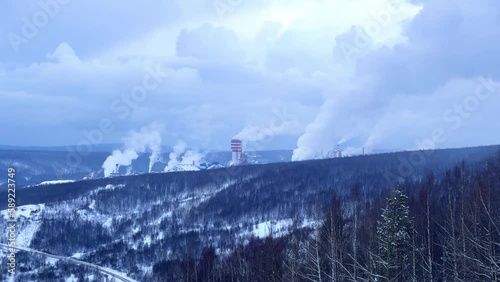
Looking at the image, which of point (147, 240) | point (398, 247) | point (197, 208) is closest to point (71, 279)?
point (147, 240)

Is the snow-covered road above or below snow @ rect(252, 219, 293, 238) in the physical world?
below

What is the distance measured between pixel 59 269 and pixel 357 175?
7566 centimetres

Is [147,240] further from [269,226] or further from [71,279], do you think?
[71,279]

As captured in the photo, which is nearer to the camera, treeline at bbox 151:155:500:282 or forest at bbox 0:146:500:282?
treeline at bbox 151:155:500:282

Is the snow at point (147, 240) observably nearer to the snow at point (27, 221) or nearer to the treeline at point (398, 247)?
the snow at point (27, 221)

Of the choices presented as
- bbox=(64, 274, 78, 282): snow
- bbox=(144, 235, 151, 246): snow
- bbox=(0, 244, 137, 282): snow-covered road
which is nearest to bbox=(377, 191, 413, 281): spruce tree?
bbox=(0, 244, 137, 282): snow-covered road

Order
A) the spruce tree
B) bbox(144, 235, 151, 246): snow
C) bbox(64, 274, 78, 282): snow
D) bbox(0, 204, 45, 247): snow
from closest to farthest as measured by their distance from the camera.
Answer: the spruce tree
bbox(64, 274, 78, 282): snow
bbox(144, 235, 151, 246): snow
bbox(0, 204, 45, 247): snow

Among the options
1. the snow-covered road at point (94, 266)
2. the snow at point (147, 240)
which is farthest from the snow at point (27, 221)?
the snow at point (147, 240)

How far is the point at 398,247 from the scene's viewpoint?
99.5ft

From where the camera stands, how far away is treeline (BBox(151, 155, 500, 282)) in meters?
25.2

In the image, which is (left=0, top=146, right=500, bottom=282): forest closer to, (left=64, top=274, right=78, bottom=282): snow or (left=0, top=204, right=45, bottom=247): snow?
(left=0, top=204, right=45, bottom=247): snow

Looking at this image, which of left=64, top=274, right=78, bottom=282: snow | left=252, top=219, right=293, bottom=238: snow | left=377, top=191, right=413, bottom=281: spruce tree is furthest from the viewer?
left=252, top=219, right=293, bottom=238: snow

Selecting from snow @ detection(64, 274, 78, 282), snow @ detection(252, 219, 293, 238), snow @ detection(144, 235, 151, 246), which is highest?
snow @ detection(252, 219, 293, 238)

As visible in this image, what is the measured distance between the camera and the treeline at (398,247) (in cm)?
2522
